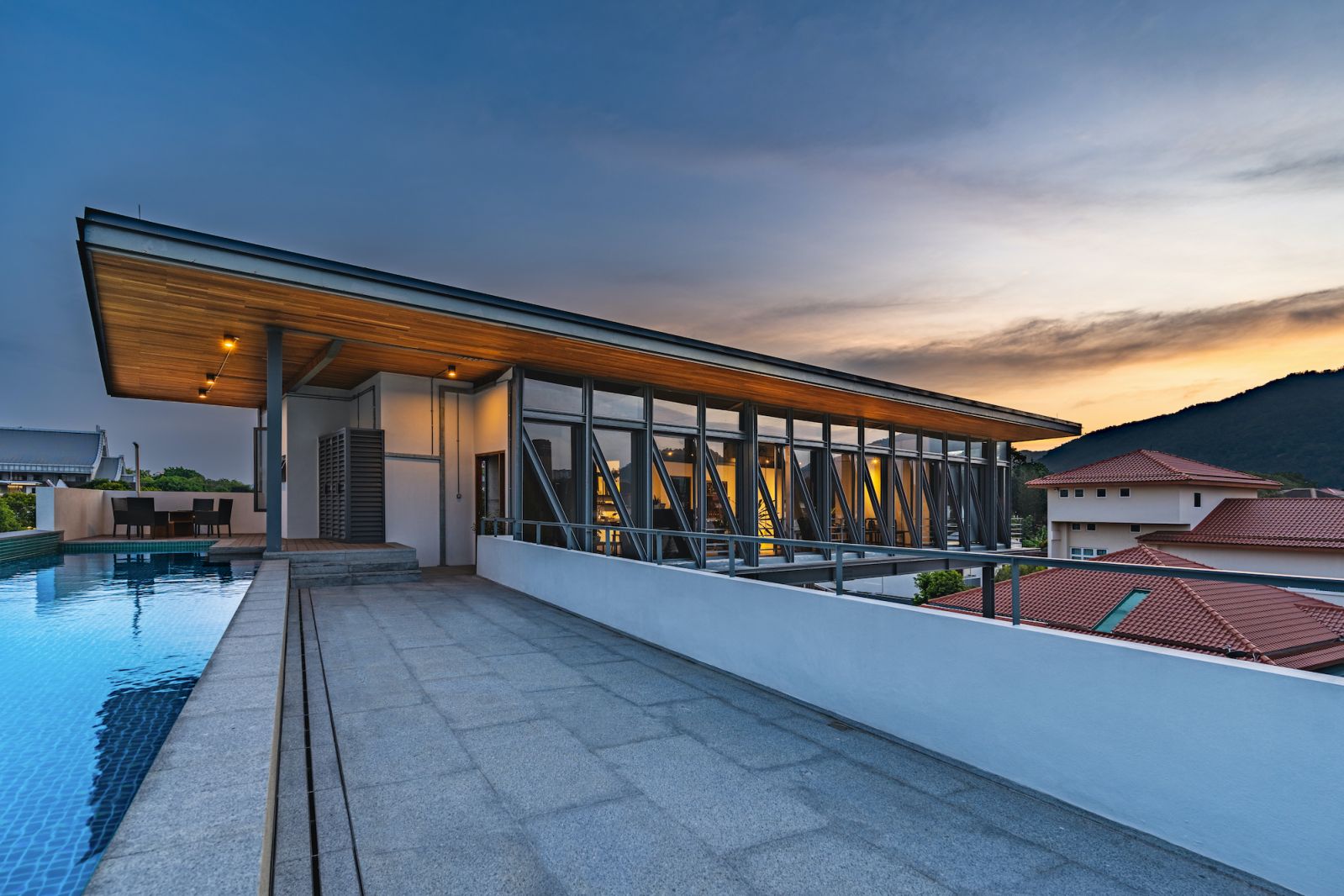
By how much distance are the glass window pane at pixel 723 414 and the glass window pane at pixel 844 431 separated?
10.3 ft

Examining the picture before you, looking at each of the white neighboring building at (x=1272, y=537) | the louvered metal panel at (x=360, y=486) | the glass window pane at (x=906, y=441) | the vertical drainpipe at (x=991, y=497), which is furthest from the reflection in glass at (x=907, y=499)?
the louvered metal panel at (x=360, y=486)

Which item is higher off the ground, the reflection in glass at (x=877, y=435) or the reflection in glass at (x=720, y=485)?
the reflection in glass at (x=877, y=435)

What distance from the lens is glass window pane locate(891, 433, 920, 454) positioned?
17.8 meters

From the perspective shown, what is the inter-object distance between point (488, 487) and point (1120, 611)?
11698 millimetres

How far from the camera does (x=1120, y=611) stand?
1164 cm

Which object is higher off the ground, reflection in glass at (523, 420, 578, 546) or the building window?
reflection in glass at (523, 420, 578, 546)

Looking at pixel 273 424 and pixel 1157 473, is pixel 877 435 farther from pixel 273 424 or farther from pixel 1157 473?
pixel 1157 473

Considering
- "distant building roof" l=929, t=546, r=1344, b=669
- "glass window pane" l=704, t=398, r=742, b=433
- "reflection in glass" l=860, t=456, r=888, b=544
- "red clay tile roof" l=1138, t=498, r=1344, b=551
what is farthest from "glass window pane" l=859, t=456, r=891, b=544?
"red clay tile roof" l=1138, t=498, r=1344, b=551

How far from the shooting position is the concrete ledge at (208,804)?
1.85 m

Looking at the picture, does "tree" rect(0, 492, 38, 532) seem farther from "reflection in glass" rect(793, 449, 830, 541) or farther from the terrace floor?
"reflection in glass" rect(793, 449, 830, 541)

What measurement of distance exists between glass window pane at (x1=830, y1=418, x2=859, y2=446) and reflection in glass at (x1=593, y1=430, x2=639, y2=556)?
19.4ft

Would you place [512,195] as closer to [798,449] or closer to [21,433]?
[798,449]

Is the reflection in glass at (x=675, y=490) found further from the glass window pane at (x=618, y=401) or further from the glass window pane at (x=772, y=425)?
the glass window pane at (x=772, y=425)

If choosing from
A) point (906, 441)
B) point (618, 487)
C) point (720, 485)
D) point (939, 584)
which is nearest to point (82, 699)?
point (618, 487)
